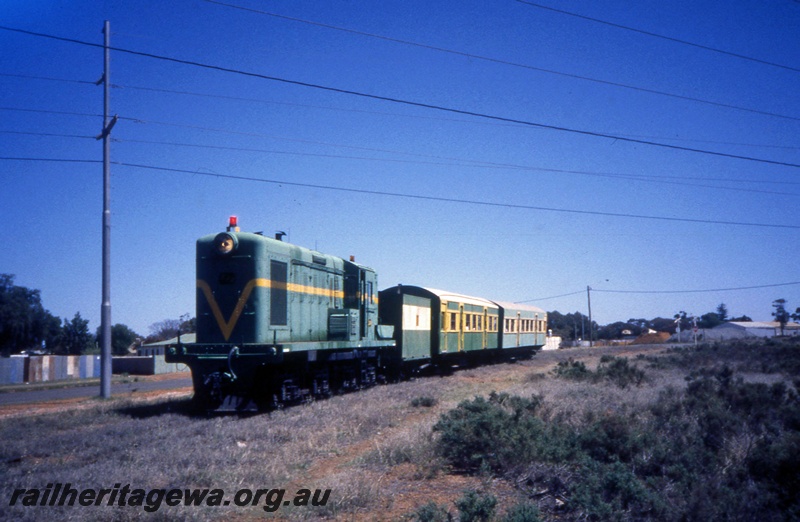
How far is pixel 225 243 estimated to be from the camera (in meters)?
13.5

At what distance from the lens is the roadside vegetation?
5.97 meters

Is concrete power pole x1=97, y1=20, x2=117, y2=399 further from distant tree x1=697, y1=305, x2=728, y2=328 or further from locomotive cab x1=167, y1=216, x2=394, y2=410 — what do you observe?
distant tree x1=697, y1=305, x2=728, y2=328

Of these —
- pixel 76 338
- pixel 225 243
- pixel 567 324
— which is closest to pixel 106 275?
pixel 225 243

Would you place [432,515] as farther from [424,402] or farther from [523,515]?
[424,402]

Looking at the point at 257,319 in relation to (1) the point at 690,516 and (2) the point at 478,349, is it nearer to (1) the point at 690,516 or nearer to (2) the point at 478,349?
(1) the point at 690,516

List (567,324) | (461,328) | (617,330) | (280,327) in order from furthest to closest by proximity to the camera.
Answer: (617,330), (567,324), (461,328), (280,327)

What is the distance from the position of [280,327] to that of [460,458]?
22.9ft

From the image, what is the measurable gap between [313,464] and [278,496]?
1853mm

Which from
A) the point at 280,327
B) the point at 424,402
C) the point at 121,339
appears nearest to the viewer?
the point at 280,327

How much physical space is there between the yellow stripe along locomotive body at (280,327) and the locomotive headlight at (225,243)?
0.08 ft

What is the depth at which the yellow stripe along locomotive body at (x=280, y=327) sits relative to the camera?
42.5 feet

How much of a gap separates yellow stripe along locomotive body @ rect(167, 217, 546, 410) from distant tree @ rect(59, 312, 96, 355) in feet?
209

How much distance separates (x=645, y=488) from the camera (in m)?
6.30

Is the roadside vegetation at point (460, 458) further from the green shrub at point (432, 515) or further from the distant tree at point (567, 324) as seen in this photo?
the distant tree at point (567, 324)
